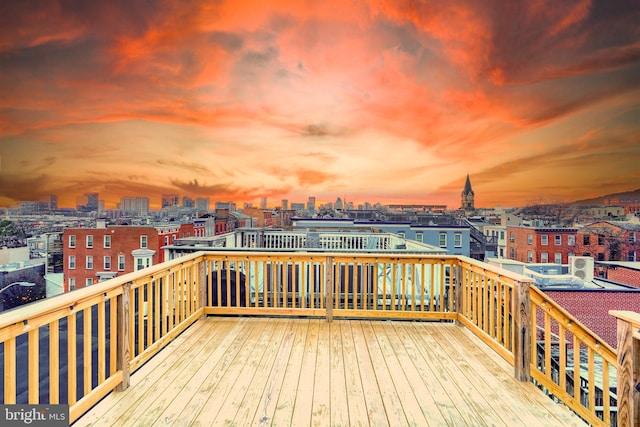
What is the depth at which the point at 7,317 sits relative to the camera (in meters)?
1.41

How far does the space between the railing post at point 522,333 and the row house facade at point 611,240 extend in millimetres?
6777

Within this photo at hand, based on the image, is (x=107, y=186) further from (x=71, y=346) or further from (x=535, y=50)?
(x=535, y=50)

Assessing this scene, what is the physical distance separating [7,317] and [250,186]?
7.65 metres

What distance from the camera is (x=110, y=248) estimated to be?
20.0 feet

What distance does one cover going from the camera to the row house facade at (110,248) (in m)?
5.46

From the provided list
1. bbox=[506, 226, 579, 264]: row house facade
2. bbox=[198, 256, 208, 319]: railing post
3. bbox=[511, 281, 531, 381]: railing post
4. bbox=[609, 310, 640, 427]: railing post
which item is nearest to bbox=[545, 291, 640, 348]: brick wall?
bbox=[506, 226, 579, 264]: row house facade

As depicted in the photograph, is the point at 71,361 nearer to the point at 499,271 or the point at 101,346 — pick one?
the point at 101,346

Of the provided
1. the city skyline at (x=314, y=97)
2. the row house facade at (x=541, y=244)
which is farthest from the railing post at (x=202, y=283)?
the row house facade at (x=541, y=244)

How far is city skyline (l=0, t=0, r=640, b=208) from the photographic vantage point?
6129 millimetres

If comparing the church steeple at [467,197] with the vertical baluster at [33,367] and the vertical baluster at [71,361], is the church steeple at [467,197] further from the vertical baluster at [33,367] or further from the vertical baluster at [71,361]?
the vertical baluster at [33,367]

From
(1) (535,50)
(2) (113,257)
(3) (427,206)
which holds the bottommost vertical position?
(2) (113,257)

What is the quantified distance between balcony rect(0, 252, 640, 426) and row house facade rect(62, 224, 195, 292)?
2129 mm

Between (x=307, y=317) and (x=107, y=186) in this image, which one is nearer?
(x=307, y=317)

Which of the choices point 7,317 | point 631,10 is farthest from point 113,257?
point 631,10
